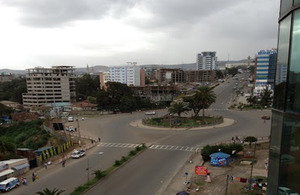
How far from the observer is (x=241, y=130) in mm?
39500

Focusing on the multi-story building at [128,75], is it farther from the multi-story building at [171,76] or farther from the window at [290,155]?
the window at [290,155]

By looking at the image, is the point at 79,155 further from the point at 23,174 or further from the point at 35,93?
the point at 35,93

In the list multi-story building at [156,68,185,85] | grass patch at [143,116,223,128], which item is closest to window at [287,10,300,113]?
grass patch at [143,116,223,128]

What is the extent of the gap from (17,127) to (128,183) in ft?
161

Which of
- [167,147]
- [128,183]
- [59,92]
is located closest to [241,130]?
[167,147]

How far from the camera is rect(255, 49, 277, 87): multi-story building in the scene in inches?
3467

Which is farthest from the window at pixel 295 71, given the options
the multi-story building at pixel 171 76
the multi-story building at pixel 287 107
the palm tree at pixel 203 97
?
the multi-story building at pixel 171 76

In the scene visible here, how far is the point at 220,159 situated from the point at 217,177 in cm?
334

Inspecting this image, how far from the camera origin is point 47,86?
9044 cm

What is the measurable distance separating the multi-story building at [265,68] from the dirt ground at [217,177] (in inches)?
2772

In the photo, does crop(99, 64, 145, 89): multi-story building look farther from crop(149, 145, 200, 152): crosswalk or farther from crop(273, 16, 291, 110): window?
crop(273, 16, 291, 110): window

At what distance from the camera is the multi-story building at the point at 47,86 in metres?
89.7

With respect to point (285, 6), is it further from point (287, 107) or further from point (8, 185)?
point (8, 185)

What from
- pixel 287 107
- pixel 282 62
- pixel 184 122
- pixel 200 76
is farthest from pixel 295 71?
pixel 200 76
